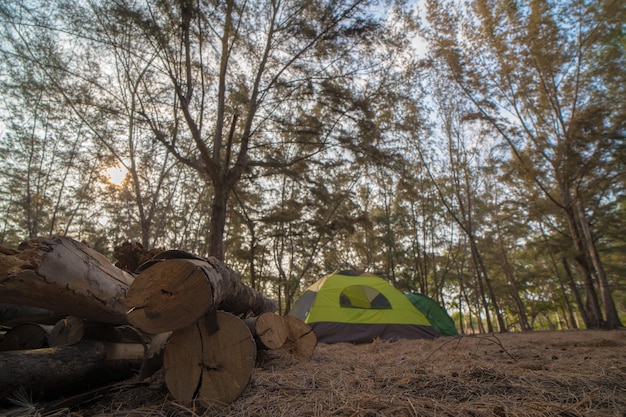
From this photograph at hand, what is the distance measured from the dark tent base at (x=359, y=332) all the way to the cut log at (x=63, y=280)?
488cm

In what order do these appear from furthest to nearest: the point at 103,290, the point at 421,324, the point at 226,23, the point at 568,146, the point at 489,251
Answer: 1. the point at 489,251
2. the point at 568,146
3. the point at 421,324
4. the point at 226,23
5. the point at 103,290

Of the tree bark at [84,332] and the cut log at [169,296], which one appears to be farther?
the tree bark at [84,332]

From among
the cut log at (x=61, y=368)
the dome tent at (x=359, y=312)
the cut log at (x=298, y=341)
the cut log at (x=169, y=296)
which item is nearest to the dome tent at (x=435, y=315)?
the dome tent at (x=359, y=312)

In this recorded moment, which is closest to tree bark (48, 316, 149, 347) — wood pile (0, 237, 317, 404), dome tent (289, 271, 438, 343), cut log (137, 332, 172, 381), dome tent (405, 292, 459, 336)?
wood pile (0, 237, 317, 404)

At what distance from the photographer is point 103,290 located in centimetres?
169

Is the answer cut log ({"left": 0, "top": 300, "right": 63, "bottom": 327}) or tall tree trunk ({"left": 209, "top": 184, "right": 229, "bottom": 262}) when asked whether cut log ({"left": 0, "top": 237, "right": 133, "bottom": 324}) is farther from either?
tall tree trunk ({"left": 209, "top": 184, "right": 229, "bottom": 262})

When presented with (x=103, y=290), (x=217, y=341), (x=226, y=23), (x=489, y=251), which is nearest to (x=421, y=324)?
(x=217, y=341)

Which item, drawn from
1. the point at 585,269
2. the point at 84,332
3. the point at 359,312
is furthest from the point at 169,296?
the point at 585,269

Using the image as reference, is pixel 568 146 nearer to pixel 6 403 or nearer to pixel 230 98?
pixel 230 98

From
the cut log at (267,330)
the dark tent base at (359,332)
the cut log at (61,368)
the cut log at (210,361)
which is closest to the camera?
the cut log at (61,368)

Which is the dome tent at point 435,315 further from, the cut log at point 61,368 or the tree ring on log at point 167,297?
the tree ring on log at point 167,297

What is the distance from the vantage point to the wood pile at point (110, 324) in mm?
1435

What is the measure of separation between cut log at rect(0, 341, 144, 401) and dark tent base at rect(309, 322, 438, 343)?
4550 mm

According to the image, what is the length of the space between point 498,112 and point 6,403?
11.2 metres
